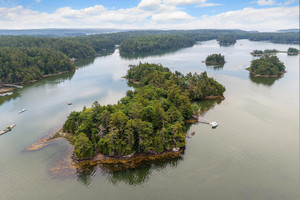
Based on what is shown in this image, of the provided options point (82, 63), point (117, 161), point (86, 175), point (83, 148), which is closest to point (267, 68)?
point (117, 161)

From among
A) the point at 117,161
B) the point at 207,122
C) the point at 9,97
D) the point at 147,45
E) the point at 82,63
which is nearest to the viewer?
the point at 117,161

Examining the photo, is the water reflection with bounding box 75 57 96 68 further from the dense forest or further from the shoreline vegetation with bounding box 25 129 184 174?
the shoreline vegetation with bounding box 25 129 184 174

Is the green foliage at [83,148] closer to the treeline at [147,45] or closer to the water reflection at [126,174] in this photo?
the water reflection at [126,174]

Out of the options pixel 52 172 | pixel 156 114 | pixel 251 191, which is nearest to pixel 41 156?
pixel 52 172

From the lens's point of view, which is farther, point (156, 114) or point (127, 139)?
point (156, 114)

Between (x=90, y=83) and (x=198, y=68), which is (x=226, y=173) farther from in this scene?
(x=198, y=68)

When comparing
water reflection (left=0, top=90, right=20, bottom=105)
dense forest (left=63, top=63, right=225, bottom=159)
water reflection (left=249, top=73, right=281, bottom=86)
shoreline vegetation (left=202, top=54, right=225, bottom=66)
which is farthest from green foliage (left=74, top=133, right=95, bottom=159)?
shoreline vegetation (left=202, top=54, right=225, bottom=66)

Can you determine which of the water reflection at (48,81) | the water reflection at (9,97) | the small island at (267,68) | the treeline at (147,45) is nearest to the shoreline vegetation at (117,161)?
the water reflection at (9,97)

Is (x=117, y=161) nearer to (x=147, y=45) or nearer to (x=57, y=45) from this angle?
(x=57, y=45)
